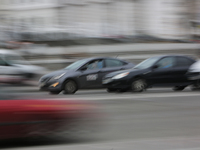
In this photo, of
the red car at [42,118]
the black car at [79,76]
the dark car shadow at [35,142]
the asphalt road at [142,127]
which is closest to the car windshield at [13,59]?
the black car at [79,76]

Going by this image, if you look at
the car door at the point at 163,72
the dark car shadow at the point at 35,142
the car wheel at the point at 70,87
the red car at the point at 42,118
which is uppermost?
the red car at the point at 42,118

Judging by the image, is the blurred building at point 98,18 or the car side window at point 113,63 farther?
the blurred building at point 98,18

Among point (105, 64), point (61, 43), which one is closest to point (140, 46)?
point (61, 43)

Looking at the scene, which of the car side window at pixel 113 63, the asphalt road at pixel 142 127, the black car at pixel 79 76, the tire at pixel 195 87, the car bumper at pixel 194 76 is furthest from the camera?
the car side window at pixel 113 63

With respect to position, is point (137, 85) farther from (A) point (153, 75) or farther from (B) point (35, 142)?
(B) point (35, 142)

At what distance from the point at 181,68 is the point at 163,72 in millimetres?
748

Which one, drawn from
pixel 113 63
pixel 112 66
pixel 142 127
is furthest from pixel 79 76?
pixel 142 127

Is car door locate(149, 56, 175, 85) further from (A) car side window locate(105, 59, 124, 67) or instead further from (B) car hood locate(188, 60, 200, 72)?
(A) car side window locate(105, 59, 124, 67)

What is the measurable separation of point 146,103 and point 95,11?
112ft

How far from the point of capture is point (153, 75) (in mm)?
13633

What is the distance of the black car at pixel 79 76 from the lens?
13601mm

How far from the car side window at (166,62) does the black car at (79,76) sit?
1553mm

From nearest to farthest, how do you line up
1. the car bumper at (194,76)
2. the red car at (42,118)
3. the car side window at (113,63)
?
1. the red car at (42,118)
2. the car bumper at (194,76)
3. the car side window at (113,63)

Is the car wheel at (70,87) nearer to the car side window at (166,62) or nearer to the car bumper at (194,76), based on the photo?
the car side window at (166,62)
